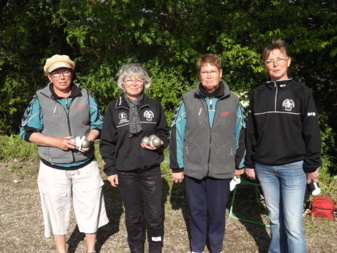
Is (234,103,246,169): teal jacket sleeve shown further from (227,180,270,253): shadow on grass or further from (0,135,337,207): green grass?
(0,135,337,207): green grass

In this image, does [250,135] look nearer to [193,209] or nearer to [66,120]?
[193,209]

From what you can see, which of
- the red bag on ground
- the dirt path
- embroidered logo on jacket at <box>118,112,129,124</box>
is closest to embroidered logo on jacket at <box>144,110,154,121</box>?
embroidered logo on jacket at <box>118,112,129,124</box>

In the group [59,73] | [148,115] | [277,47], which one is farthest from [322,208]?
[59,73]

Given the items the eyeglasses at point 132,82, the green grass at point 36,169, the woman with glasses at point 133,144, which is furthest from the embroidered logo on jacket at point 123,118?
the green grass at point 36,169

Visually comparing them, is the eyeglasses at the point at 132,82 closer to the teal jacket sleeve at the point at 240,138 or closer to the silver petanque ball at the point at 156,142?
the silver petanque ball at the point at 156,142

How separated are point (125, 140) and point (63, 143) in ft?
1.84

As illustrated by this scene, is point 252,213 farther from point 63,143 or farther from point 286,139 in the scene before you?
point 63,143

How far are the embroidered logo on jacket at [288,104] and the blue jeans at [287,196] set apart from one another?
47 centimetres

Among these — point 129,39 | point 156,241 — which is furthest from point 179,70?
point 156,241

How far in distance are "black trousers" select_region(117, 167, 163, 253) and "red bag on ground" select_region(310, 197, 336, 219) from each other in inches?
86.4

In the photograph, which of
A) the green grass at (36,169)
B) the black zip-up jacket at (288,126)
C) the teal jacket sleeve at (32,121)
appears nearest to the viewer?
the black zip-up jacket at (288,126)

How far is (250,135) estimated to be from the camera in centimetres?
302

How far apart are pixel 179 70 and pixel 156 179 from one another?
329 centimetres

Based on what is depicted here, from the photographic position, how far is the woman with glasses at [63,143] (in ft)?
9.87
